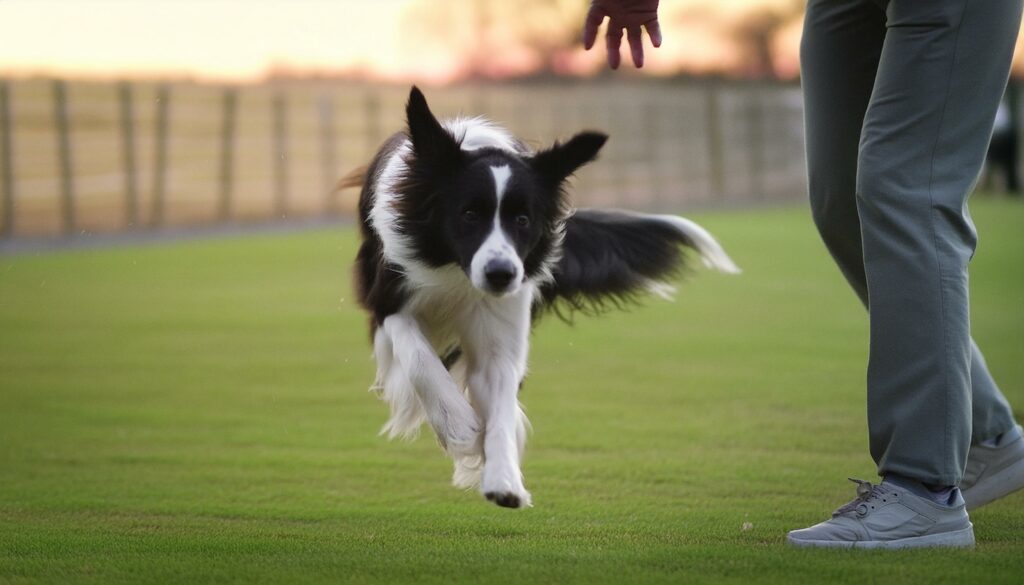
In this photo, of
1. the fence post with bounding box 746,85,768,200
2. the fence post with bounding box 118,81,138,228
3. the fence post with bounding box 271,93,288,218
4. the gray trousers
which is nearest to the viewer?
the gray trousers

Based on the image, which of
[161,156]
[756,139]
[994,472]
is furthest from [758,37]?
[994,472]

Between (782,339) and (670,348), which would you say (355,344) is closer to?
(670,348)

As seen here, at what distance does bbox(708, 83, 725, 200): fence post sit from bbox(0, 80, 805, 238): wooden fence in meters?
0.04

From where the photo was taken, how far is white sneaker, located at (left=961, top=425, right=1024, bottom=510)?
4.01 metres

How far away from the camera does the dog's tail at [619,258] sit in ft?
17.2

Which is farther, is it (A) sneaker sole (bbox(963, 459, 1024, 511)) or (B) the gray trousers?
(A) sneaker sole (bbox(963, 459, 1024, 511))

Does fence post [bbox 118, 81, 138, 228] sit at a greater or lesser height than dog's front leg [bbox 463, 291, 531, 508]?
lesser

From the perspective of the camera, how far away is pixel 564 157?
4.61 metres

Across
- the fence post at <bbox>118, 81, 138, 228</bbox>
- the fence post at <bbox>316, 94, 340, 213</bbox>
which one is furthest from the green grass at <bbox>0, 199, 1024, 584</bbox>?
the fence post at <bbox>316, 94, 340, 213</bbox>

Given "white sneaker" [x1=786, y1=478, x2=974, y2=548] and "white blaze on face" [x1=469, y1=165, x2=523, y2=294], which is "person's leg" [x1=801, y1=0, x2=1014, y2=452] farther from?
"white blaze on face" [x1=469, y1=165, x2=523, y2=294]

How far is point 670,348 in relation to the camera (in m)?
8.30

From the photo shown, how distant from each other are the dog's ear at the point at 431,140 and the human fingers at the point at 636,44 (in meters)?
0.63

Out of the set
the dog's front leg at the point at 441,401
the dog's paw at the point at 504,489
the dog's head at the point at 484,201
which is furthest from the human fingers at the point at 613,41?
the dog's paw at the point at 504,489

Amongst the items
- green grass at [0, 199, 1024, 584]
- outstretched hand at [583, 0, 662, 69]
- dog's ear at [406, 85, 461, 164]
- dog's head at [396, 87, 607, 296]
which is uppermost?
outstretched hand at [583, 0, 662, 69]
